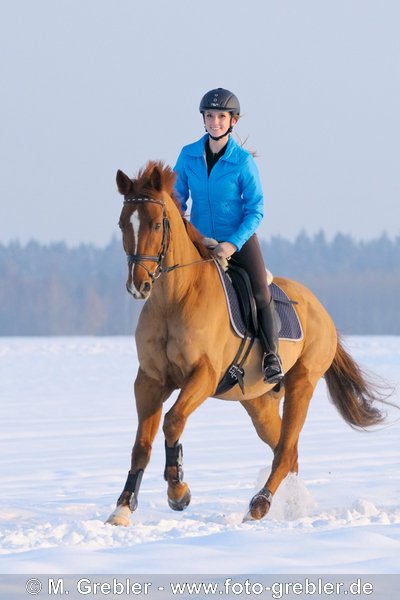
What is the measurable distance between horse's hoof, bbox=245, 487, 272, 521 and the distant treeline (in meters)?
83.6

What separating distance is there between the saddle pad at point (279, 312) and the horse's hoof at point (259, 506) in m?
1.12

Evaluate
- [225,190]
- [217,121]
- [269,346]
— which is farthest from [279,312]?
[217,121]

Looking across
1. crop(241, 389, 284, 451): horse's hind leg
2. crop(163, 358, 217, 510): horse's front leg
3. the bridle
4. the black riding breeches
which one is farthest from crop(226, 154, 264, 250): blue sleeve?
crop(241, 389, 284, 451): horse's hind leg

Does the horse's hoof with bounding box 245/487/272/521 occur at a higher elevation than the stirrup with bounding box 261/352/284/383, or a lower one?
lower

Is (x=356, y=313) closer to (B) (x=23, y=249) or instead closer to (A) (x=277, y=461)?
(B) (x=23, y=249)

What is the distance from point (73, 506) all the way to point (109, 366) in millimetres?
17212

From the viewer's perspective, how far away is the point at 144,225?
23.1ft

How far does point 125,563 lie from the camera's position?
16.8 feet

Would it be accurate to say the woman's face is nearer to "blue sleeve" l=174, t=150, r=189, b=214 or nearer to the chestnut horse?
"blue sleeve" l=174, t=150, r=189, b=214

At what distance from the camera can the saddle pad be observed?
7.90 metres

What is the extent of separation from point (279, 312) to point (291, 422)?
85 cm

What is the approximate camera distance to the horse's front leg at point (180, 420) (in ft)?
23.7

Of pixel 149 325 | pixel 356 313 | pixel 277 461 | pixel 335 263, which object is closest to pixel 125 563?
pixel 149 325

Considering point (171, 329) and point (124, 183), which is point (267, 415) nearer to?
point (171, 329)
